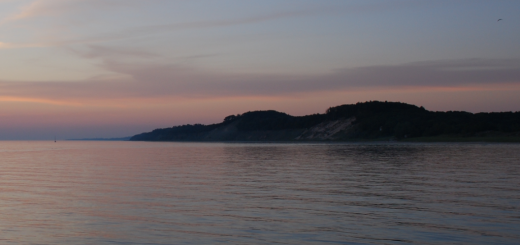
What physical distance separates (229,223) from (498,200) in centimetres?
1392

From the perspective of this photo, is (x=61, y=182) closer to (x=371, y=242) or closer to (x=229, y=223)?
(x=229, y=223)

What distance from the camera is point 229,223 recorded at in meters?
19.9

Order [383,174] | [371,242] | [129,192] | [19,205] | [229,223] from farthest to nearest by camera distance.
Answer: [383,174] → [129,192] → [19,205] → [229,223] → [371,242]

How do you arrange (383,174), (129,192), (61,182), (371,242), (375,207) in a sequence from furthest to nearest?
(383,174) → (61,182) → (129,192) → (375,207) → (371,242)

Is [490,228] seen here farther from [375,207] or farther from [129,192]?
[129,192]

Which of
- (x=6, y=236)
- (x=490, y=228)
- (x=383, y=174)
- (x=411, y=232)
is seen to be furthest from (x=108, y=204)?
(x=383, y=174)

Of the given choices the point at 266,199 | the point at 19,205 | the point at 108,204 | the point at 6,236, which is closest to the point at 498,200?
the point at 266,199

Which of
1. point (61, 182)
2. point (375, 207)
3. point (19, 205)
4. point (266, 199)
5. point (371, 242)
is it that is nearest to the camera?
point (371, 242)

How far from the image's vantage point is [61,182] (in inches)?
1486

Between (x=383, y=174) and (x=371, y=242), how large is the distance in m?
25.5

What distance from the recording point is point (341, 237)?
17078 mm

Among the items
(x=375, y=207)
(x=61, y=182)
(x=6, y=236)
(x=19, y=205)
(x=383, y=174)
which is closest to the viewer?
(x=6, y=236)

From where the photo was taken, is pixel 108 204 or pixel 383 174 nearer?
pixel 108 204

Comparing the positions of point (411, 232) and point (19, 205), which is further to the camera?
point (19, 205)
